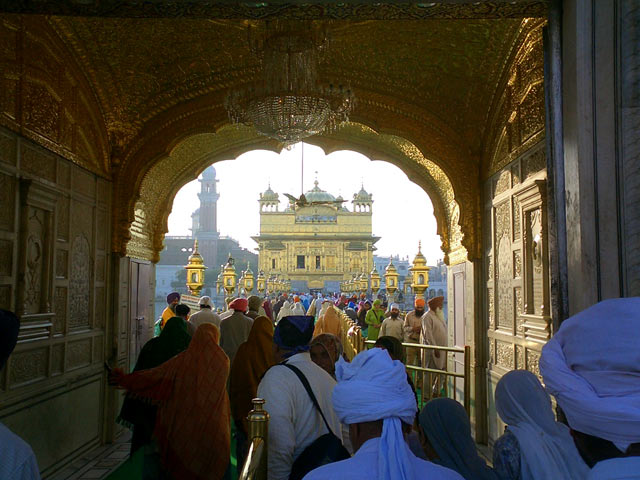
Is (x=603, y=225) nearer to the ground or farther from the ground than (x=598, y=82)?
nearer to the ground

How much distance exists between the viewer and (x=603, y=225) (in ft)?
7.57

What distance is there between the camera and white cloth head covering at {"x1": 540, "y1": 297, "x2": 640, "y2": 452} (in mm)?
1054

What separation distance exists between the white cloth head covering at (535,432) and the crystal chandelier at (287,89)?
137 inches

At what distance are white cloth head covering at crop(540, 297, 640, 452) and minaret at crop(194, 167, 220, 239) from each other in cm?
8933

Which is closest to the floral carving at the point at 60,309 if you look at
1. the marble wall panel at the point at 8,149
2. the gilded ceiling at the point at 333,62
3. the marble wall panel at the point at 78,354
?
the marble wall panel at the point at 78,354

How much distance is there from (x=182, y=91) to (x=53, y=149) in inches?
72.7

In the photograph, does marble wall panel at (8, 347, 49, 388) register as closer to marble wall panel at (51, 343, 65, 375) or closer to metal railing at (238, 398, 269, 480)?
marble wall panel at (51, 343, 65, 375)

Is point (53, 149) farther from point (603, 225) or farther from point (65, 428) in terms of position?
point (603, 225)

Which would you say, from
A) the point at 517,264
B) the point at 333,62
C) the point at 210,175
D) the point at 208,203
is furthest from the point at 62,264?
the point at 210,175

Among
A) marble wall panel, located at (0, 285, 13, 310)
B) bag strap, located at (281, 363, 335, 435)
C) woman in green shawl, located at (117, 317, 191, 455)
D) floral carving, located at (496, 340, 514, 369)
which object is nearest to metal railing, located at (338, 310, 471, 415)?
floral carving, located at (496, 340, 514, 369)

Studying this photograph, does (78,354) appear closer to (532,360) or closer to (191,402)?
(191,402)

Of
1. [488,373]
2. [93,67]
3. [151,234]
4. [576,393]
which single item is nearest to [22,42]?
[93,67]

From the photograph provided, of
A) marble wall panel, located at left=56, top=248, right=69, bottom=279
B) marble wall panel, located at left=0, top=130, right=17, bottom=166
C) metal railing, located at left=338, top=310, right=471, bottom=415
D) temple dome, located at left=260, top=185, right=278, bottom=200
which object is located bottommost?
metal railing, located at left=338, top=310, right=471, bottom=415

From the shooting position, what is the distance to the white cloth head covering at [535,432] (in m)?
1.71
